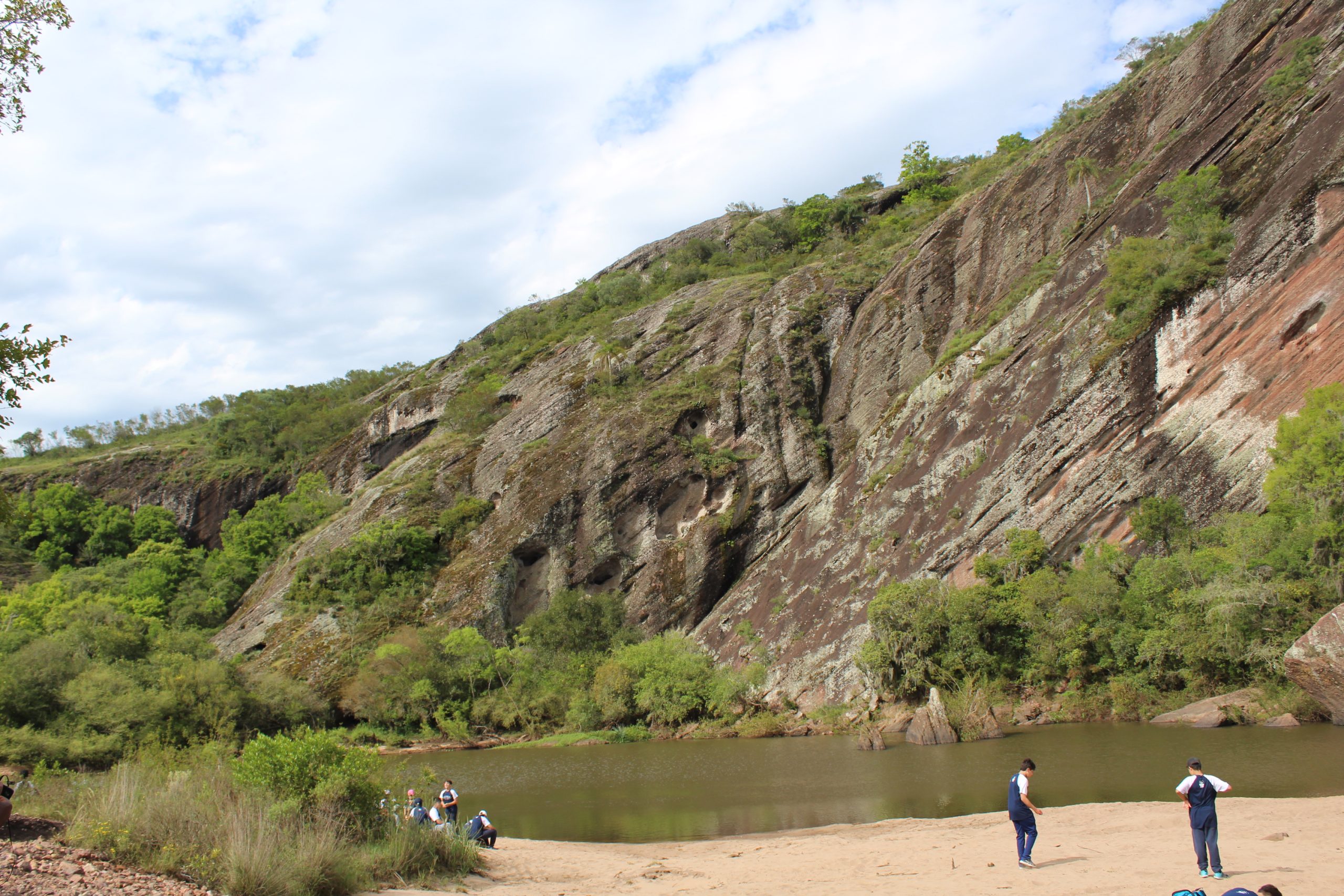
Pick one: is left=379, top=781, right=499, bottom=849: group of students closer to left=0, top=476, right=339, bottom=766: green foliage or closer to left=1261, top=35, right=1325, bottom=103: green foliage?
left=0, top=476, right=339, bottom=766: green foliage

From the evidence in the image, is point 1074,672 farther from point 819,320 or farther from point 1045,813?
point 819,320

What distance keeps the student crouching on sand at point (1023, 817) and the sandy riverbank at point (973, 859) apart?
23cm

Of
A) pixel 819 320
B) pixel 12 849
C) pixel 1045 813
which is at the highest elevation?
pixel 819 320

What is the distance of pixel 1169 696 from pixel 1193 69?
126 feet

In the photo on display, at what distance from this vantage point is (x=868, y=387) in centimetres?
5744

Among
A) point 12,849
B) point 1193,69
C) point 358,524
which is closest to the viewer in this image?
point 12,849

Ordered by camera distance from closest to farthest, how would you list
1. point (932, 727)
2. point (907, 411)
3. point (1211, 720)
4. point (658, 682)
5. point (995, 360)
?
point (1211, 720), point (932, 727), point (995, 360), point (658, 682), point (907, 411)

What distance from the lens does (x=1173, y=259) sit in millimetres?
35875

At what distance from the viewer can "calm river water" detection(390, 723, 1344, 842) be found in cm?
1802

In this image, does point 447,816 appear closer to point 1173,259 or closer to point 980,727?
point 980,727

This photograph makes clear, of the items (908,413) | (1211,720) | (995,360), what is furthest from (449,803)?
(908,413)

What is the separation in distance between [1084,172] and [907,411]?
747 inches

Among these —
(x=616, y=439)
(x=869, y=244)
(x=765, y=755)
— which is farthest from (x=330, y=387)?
(x=765, y=755)

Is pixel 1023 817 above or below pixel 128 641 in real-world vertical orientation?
below
